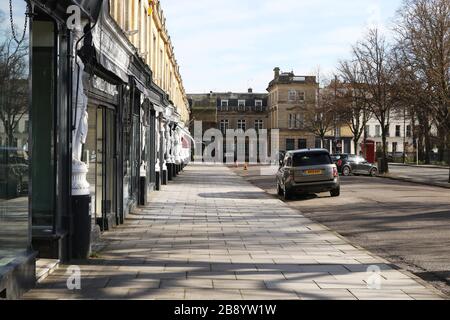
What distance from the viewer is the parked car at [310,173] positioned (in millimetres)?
20188

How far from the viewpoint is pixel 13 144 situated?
653 cm

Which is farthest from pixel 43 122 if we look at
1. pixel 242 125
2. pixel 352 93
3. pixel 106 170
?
pixel 242 125

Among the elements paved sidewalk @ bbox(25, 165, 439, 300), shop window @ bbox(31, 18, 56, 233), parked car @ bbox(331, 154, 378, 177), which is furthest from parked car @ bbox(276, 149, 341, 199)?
parked car @ bbox(331, 154, 378, 177)

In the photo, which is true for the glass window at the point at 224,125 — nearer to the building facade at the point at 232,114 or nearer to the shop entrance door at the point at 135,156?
the building facade at the point at 232,114

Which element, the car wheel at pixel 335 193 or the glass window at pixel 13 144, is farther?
the car wheel at pixel 335 193

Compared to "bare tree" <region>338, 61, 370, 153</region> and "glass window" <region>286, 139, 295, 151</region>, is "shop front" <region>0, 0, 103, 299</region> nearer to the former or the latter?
"bare tree" <region>338, 61, 370, 153</region>

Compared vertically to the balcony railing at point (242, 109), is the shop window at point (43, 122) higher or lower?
lower

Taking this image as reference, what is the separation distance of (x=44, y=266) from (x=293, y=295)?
3.10 m

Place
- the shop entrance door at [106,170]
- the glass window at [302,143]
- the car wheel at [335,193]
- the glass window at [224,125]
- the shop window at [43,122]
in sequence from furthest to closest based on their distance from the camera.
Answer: the glass window at [224,125] → the glass window at [302,143] → the car wheel at [335,193] → the shop entrance door at [106,170] → the shop window at [43,122]

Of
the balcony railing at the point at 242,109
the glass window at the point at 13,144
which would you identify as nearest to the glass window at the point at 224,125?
the balcony railing at the point at 242,109

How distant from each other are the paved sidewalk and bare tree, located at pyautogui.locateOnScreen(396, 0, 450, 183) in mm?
19021

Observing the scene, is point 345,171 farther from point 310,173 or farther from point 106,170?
point 106,170

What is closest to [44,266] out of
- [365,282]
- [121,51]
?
[365,282]

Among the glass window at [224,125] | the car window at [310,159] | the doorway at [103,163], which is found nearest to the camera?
the doorway at [103,163]
